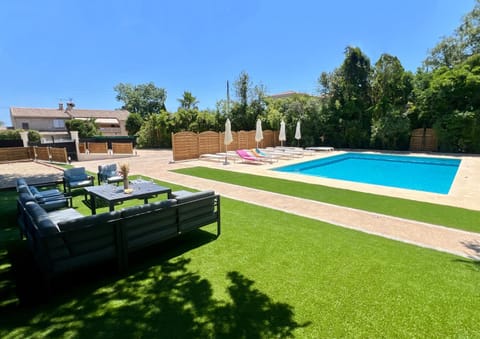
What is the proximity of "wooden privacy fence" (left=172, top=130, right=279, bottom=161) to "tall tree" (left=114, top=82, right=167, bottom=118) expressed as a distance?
1555 inches

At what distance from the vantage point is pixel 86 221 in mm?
3158

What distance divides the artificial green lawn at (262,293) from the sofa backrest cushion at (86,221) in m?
0.84

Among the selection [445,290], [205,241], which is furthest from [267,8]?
[445,290]

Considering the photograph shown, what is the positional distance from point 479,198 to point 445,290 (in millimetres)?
7143

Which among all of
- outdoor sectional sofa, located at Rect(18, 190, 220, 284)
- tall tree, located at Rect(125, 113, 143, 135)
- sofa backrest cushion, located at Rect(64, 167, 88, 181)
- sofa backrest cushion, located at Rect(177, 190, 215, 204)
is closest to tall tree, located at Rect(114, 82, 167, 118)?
tall tree, located at Rect(125, 113, 143, 135)

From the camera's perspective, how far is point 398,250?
14.4ft

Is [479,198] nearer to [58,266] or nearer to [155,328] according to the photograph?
[155,328]

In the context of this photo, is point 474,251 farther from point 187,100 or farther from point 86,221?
point 187,100

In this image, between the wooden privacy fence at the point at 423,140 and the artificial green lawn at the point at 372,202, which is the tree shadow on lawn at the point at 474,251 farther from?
the wooden privacy fence at the point at 423,140

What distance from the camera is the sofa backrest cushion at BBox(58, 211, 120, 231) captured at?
298cm

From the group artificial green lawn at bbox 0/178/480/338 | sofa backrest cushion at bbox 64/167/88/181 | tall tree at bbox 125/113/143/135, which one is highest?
tall tree at bbox 125/113/143/135

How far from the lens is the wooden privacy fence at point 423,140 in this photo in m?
21.4

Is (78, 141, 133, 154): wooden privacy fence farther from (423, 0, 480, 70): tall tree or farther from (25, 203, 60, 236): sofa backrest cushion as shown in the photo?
(423, 0, 480, 70): tall tree

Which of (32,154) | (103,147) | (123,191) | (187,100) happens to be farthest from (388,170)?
(32,154)
